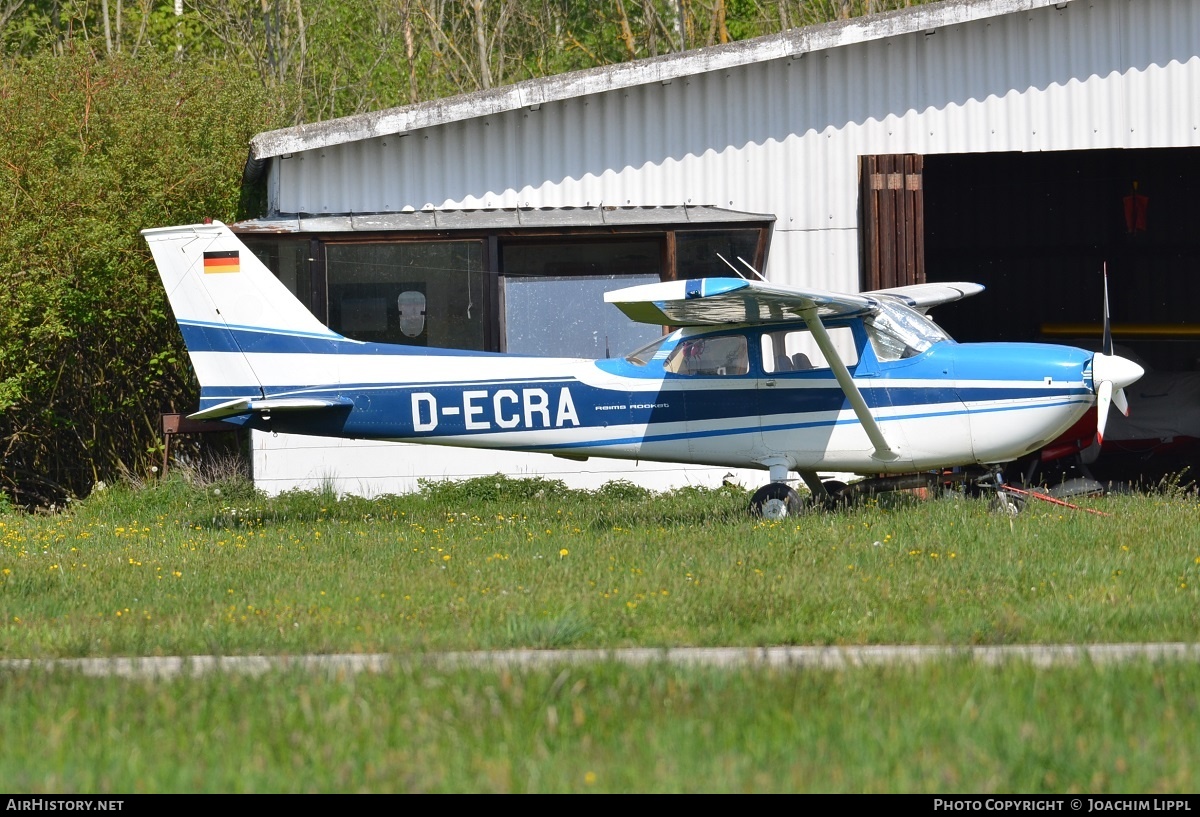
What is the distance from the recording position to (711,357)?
10883 mm

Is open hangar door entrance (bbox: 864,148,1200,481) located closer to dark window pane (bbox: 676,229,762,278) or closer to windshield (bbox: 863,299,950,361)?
dark window pane (bbox: 676,229,762,278)

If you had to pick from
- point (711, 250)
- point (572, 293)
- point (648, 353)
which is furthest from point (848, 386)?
point (572, 293)

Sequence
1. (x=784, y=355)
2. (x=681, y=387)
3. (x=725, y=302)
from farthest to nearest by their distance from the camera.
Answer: (x=681, y=387) → (x=784, y=355) → (x=725, y=302)

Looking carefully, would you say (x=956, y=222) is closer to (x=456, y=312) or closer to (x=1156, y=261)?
(x=1156, y=261)

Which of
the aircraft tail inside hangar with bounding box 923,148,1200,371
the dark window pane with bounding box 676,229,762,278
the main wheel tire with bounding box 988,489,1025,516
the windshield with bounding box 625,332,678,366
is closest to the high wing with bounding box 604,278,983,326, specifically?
the windshield with bounding box 625,332,678,366

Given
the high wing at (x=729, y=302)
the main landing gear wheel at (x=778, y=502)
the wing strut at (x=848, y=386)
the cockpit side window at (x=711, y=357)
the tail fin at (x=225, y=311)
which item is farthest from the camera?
the tail fin at (x=225, y=311)

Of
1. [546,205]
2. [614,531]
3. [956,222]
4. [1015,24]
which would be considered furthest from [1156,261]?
[614,531]

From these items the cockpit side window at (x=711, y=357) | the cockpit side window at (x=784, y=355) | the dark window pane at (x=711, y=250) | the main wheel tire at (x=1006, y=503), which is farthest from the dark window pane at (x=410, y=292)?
the main wheel tire at (x=1006, y=503)

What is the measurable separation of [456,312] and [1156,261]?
12.0 m

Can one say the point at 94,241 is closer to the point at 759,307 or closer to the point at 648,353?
the point at 648,353

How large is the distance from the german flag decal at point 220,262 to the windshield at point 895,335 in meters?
5.12

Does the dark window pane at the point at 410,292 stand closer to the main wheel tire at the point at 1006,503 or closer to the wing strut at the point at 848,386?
the wing strut at the point at 848,386

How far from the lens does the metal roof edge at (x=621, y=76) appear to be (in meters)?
13.2

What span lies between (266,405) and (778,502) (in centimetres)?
416
